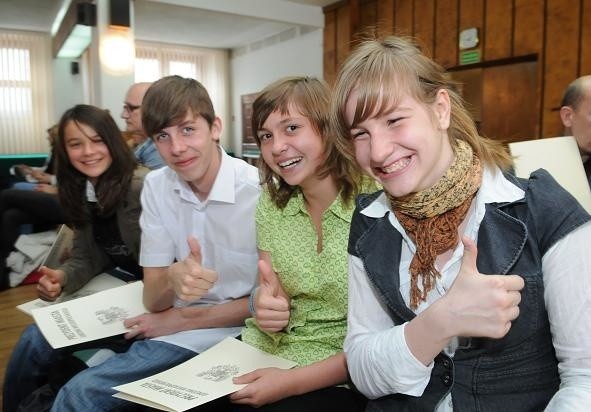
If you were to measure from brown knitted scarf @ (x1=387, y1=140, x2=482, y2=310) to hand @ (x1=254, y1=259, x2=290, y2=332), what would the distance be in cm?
42

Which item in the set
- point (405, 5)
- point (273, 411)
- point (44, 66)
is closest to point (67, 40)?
point (44, 66)

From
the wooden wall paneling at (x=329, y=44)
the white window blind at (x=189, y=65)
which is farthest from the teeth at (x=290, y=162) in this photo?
the white window blind at (x=189, y=65)

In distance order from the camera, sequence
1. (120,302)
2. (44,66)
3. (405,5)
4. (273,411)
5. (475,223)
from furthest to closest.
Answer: (44,66)
(405,5)
(120,302)
(273,411)
(475,223)

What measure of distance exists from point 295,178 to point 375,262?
1.47 feet

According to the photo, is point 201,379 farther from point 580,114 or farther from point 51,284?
point 580,114

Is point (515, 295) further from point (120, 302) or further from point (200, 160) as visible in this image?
point (120, 302)

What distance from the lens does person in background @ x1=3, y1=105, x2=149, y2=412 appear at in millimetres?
1910

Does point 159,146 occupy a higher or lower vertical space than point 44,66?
lower

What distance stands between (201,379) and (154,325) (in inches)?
17.7

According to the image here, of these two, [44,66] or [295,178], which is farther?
[44,66]

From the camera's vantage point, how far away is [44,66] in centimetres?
885

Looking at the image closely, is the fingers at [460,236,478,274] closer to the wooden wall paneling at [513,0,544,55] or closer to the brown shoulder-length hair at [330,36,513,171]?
the brown shoulder-length hair at [330,36,513,171]

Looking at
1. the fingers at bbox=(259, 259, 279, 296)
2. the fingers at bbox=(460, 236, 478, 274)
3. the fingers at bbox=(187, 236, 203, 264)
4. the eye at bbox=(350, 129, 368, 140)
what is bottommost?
the fingers at bbox=(259, 259, 279, 296)

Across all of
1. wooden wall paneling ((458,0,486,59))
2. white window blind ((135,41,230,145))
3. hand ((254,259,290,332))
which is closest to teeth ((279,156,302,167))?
hand ((254,259,290,332))
